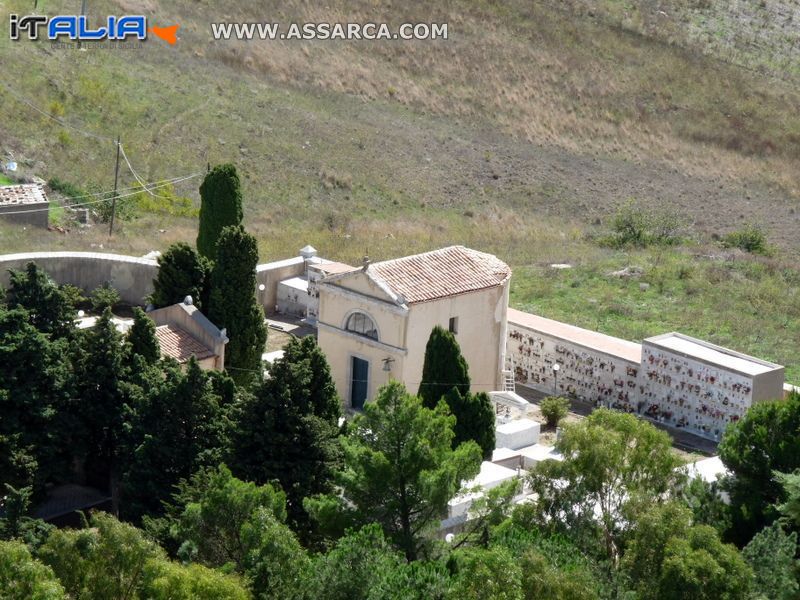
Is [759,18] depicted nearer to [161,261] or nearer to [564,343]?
[564,343]

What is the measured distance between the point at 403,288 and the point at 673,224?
28.3 metres

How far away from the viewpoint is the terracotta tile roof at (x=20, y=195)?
165ft

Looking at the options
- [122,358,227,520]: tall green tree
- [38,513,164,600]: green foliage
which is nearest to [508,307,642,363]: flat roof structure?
[122,358,227,520]: tall green tree

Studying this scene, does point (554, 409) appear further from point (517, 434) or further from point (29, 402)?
point (29, 402)

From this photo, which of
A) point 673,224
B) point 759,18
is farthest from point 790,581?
point 759,18

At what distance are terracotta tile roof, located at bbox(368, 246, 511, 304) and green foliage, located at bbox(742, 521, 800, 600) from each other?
50.7ft

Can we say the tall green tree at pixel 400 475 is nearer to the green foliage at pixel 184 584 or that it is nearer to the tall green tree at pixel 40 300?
the green foliage at pixel 184 584

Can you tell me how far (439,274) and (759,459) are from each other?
43.6 ft

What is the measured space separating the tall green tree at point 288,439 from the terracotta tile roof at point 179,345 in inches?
277

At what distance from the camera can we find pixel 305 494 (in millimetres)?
29484

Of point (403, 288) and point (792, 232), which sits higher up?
point (403, 288)

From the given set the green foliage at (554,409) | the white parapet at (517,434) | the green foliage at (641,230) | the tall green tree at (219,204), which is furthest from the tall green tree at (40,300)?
the green foliage at (641,230)

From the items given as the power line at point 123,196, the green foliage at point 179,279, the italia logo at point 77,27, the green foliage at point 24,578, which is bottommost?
the power line at point 123,196

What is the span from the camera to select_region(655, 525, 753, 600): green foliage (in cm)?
2433
